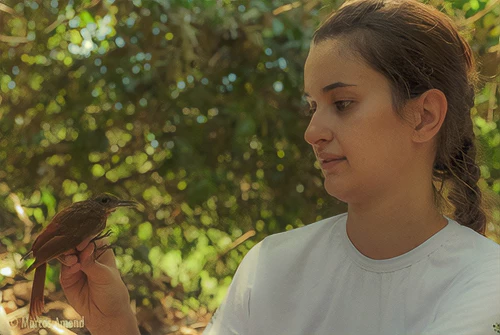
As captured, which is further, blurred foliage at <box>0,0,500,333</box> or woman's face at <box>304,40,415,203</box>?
blurred foliage at <box>0,0,500,333</box>

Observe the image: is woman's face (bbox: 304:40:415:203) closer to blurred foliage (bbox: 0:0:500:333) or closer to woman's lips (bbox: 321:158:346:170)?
woman's lips (bbox: 321:158:346:170)

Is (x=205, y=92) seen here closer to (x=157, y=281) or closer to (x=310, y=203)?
(x=310, y=203)

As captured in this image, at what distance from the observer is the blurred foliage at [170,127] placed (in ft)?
5.04

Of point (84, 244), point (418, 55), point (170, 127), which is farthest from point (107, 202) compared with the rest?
point (170, 127)

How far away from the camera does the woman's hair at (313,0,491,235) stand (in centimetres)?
84

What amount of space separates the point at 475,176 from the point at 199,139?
28.4 inches

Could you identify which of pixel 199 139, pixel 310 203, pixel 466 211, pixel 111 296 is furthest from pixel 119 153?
pixel 466 211

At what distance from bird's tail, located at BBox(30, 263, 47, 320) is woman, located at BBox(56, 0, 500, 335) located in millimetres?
33

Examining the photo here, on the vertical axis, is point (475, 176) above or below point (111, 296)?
above

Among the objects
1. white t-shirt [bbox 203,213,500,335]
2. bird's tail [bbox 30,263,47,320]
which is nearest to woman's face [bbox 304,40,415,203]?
white t-shirt [bbox 203,213,500,335]

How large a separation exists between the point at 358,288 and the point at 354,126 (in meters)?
0.20

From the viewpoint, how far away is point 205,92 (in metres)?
1.54

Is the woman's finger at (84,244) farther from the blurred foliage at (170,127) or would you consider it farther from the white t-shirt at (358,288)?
the blurred foliage at (170,127)

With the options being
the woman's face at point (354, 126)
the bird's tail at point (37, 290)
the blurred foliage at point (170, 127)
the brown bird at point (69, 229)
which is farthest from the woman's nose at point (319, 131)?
the blurred foliage at point (170, 127)
